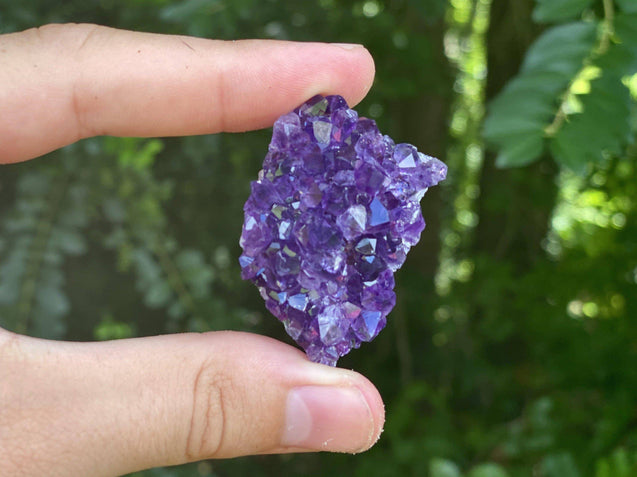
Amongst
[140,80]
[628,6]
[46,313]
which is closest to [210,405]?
[140,80]

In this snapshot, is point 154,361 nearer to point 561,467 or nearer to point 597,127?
point 597,127

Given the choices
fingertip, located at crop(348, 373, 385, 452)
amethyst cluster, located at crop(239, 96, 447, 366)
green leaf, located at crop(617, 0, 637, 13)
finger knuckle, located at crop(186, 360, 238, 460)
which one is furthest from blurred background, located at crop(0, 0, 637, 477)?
finger knuckle, located at crop(186, 360, 238, 460)

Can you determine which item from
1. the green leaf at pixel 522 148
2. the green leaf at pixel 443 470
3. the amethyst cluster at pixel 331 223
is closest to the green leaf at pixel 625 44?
the green leaf at pixel 522 148

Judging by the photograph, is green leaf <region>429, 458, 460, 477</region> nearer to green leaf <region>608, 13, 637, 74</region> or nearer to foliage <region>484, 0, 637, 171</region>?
foliage <region>484, 0, 637, 171</region>

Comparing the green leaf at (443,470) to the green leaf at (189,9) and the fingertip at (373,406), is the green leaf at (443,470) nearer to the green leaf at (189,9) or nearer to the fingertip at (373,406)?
the fingertip at (373,406)

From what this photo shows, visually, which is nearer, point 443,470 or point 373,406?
point 373,406

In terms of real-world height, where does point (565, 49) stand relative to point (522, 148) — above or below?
above

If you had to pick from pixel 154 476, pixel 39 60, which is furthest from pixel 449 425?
pixel 39 60
